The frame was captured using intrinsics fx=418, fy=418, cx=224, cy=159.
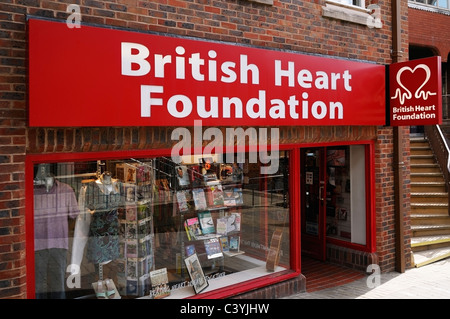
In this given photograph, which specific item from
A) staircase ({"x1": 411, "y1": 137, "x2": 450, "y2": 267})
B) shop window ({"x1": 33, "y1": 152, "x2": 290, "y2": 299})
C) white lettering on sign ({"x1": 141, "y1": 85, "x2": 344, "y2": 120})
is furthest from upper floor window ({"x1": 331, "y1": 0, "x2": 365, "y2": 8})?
staircase ({"x1": 411, "y1": 137, "x2": 450, "y2": 267})

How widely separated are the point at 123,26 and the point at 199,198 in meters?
2.36

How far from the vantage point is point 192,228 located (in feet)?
17.9

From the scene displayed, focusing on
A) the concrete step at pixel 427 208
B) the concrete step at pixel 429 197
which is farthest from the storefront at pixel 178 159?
the concrete step at pixel 429 197

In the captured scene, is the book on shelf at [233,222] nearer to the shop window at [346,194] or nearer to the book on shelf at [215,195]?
the book on shelf at [215,195]

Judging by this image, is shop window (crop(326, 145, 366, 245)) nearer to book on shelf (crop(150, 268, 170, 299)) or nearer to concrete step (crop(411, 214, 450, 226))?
concrete step (crop(411, 214, 450, 226))

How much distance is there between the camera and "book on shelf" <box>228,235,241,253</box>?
5.73 m

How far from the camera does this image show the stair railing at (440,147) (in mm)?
9086

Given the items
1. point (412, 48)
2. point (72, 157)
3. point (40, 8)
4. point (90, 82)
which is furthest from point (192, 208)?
point (412, 48)

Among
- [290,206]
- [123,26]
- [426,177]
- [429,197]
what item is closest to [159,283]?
[290,206]

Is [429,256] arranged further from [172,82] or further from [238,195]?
[172,82]

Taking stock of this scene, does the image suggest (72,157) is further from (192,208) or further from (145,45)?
(192,208)

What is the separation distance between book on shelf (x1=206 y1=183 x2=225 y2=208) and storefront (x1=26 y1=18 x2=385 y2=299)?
1 cm

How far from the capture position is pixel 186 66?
14.5 ft

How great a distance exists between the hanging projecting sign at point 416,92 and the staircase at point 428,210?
2597mm
